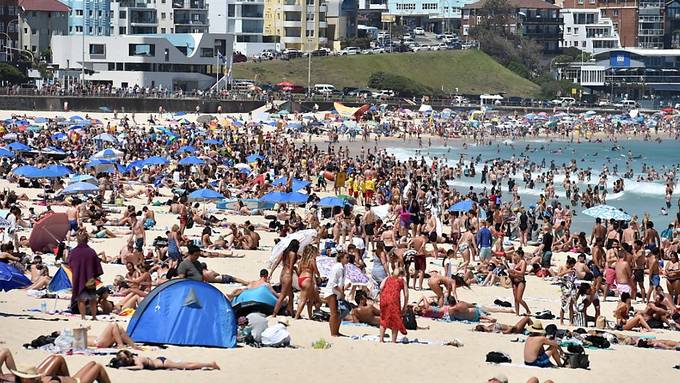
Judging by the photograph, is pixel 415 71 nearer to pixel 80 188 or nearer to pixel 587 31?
pixel 587 31

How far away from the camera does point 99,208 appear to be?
24922 millimetres

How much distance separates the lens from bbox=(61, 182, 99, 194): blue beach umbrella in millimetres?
27234

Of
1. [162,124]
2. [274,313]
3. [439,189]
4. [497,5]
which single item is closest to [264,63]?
[497,5]

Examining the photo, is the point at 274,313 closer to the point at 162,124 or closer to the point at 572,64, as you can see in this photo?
the point at 162,124

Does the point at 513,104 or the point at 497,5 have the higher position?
the point at 497,5

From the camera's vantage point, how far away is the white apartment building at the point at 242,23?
323 feet

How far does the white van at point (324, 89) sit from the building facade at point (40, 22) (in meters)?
19.0

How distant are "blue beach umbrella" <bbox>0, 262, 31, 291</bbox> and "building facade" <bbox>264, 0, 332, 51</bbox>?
3479 inches

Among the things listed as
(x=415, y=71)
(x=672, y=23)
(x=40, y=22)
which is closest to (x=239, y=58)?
(x=40, y=22)

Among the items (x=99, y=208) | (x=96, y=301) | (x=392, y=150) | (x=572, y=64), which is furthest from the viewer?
(x=572, y=64)

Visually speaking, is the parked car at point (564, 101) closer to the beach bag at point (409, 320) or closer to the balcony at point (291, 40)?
the balcony at point (291, 40)

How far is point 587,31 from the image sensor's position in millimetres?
119062

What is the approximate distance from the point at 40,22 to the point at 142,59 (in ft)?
57.6

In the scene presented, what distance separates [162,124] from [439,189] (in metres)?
28.3
